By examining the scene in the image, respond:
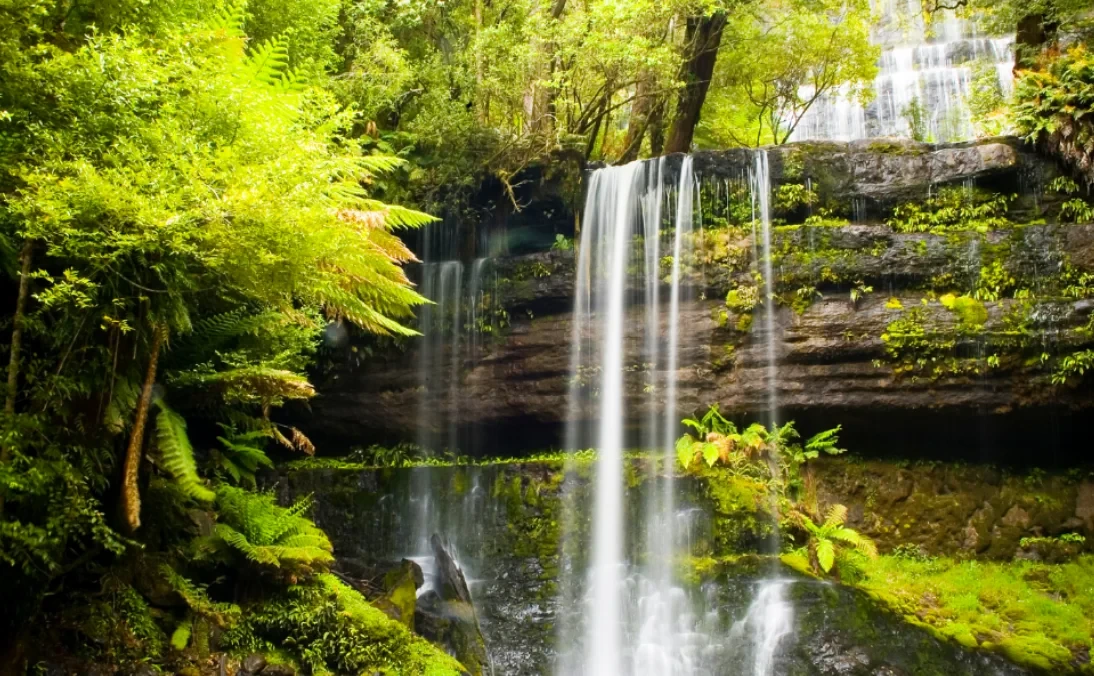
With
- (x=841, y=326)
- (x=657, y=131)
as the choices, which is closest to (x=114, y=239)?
(x=841, y=326)

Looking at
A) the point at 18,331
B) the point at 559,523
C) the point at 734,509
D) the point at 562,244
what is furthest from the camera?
the point at 562,244

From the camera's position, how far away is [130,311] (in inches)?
178

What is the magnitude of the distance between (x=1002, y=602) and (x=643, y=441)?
174 inches

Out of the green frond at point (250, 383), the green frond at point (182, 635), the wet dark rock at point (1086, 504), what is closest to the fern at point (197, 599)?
the green frond at point (182, 635)

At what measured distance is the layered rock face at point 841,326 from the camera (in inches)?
353

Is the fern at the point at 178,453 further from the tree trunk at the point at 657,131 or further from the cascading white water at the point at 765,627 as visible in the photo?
the tree trunk at the point at 657,131

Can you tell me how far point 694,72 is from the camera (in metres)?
12.7

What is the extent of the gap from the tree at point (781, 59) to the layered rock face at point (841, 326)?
13.8 ft

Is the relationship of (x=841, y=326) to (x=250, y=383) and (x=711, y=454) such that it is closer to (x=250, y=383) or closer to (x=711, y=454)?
(x=711, y=454)

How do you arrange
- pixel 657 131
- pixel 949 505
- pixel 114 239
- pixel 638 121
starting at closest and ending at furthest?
pixel 114 239
pixel 949 505
pixel 638 121
pixel 657 131

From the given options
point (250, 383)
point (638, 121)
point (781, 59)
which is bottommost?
point (250, 383)

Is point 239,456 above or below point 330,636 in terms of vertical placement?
above

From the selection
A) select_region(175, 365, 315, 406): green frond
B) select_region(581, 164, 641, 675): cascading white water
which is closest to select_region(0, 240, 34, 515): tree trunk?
select_region(175, 365, 315, 406): green frond

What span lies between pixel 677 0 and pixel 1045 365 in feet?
22.9
